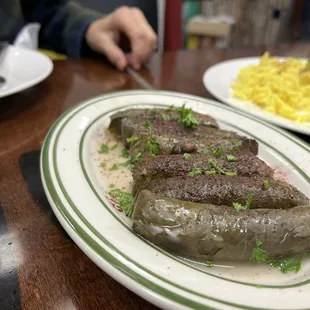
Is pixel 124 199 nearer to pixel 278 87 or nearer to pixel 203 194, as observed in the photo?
pixel 203 194

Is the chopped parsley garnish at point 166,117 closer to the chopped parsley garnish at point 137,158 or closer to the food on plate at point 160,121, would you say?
the food on plate at point 160,121

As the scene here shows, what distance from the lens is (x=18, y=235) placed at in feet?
4.35

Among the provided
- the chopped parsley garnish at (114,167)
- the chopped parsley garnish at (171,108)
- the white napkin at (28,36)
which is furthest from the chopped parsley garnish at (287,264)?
the white napkin at (28,36)

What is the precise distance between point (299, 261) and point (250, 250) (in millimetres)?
179

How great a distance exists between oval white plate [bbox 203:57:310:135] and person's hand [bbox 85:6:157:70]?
2.17 feet

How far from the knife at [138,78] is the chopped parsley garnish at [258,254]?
1.76 meters

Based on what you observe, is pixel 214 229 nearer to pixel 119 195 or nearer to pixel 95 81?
pixel 119 195

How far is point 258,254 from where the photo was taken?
1230 millimetres

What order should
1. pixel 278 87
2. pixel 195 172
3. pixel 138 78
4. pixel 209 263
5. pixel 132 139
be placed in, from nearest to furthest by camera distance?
pixel 209 263
pixel 195 172
pixel 132 139
pixel 278 87
pixel 138 78

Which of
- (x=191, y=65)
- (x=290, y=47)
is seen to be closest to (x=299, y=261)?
(x=191, y=65)

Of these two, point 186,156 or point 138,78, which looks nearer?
point 186,156

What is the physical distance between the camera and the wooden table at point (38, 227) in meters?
1.11

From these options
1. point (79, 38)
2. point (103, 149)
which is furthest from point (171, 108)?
point (79, 38)

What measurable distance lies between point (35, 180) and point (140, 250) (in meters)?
0.73
